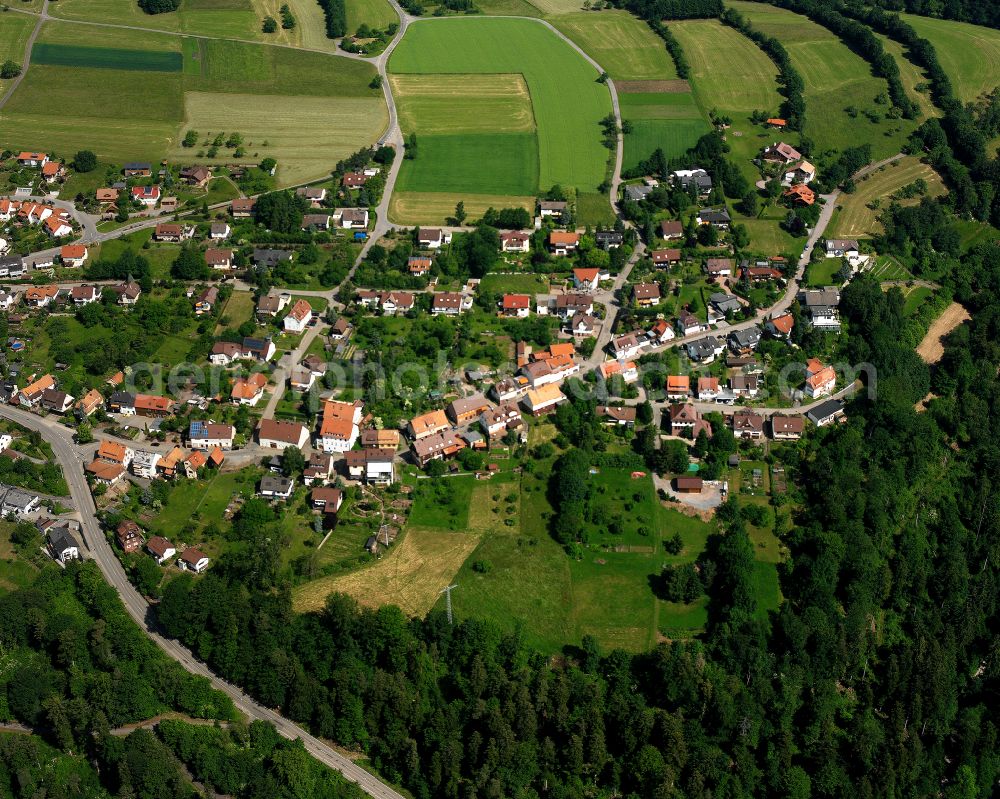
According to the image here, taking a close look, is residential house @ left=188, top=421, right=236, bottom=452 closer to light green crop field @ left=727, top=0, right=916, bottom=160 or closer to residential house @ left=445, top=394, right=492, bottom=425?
residential house @ left=445, top=394, right=492, bottom=425

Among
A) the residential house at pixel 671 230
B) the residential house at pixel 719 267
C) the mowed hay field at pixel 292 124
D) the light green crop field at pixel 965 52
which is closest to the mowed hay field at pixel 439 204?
the mowed hay field at pixel 292 124

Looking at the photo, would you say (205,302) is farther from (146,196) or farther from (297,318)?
(146,196)

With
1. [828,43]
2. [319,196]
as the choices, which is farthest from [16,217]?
[828,43]

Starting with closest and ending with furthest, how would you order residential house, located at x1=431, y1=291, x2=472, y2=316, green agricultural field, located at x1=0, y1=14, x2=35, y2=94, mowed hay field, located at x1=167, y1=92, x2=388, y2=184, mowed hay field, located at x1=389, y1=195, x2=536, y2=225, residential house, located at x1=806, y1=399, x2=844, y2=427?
residential house, located at x1=806, y1=399, x2=844, y2=427
residential house, located at x1=431, y1=291, x2=472, y2=316
mowed hay field, located at x1=389, y1=195, x2=536, y2=225
mowed hay field, located at x1=167, y1=92, x2=388, y2=184
green agricultural field, located at x1=0, y1=14, x2=35, y2=94

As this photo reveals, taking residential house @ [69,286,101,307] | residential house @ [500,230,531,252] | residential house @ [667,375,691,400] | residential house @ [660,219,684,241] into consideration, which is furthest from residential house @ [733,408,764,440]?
residential house @ [69,286,101,307]

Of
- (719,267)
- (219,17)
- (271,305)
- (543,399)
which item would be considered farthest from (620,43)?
(543,399)

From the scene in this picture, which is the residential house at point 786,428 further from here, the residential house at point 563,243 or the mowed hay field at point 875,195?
the mowed hay field at point 875,195
